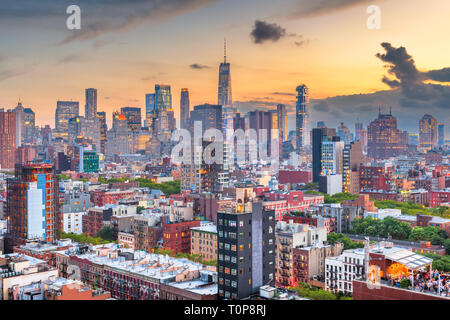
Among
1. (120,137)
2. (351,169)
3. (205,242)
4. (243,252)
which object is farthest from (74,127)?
(243,252)

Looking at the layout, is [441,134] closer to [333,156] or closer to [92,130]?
[333,156]

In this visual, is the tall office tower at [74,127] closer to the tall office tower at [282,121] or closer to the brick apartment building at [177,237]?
the tall office tower at [282,121]

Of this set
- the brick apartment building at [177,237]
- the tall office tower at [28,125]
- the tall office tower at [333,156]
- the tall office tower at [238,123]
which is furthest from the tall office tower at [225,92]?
the brick apartment building at [177,237]

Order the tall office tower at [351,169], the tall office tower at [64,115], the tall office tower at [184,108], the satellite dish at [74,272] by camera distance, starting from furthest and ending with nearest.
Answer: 1. the tall office tower at [184,108]
2. the tall office tower at [64,115]
3. the tall office tower at [351,169]
4. the satellite dish at [74,272]

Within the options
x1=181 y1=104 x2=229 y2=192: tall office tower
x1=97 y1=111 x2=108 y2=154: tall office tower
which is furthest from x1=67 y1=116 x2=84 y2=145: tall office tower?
x1=181 y1=104 x2=229 y2=192: tall office tower

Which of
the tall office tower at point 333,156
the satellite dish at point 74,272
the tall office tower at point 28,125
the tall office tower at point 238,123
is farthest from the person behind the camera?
the tall office tower at point 238,123

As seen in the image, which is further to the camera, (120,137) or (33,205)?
(120,137)
